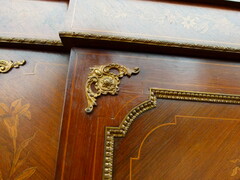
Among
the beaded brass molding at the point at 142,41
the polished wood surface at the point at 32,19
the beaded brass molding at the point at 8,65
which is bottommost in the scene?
the beaded brass molding at the point at 8,65

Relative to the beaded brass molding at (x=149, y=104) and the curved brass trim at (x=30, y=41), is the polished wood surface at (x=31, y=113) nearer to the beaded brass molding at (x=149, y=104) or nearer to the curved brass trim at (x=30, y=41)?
the curved brass trim at (x=30, y=41)

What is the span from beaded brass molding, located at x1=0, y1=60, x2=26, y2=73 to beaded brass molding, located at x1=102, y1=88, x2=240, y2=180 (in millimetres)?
608

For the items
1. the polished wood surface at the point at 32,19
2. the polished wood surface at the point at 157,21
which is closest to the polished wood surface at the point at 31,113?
the polished wood surface at the point at 32,19

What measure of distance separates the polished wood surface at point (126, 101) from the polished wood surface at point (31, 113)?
0.43 feet

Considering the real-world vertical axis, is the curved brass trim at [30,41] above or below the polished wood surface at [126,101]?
above

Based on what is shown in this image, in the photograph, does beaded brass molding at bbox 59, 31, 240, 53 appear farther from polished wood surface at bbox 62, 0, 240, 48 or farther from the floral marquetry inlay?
the floral marquetry inlay

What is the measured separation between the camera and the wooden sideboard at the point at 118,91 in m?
1.09

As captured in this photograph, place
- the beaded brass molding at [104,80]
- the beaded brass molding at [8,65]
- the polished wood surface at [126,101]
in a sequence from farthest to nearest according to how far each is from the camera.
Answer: the beaded brass molding at [8,65] → the beaded brass molding at [104,80] → the polished wood surface at [126,101]

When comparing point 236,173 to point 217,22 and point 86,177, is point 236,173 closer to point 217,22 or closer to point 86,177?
point 86,177

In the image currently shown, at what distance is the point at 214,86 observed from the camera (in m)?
1.28

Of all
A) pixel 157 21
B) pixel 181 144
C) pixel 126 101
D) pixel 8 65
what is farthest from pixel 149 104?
pixel 8 65

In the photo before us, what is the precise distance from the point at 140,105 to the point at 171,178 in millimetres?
362

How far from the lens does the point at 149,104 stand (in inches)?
46.9

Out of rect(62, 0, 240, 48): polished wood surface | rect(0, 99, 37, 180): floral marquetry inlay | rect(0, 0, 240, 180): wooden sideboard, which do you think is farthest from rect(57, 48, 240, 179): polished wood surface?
rect(0, 99, 37, 180): floral marquetry inlay
